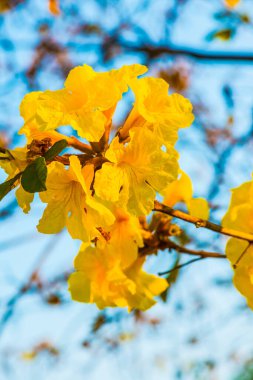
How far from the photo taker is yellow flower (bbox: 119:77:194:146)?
3.43 feet

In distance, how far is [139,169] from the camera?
40.8 inches

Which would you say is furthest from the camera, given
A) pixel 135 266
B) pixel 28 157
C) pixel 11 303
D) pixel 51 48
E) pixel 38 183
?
pixel 51 48

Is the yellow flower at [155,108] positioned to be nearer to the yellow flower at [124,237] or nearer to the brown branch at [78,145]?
the brown branch at [78,145]

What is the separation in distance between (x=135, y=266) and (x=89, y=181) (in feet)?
1.79

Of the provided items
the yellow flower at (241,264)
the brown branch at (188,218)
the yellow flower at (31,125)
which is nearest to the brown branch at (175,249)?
the yellow flower at (241,264)

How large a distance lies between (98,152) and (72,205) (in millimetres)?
138

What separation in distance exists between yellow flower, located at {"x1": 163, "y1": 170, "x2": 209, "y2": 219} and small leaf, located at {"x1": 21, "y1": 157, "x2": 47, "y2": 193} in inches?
25.7

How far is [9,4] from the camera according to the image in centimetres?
447

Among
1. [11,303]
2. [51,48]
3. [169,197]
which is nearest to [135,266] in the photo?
[169,197]

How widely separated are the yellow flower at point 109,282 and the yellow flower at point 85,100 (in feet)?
1.36

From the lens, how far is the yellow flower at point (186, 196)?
1.45 m

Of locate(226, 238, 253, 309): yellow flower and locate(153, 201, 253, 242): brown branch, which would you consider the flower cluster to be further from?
locate(226, 238, 253, 309): yellow flower

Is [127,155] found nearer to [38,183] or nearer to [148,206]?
[148,206]

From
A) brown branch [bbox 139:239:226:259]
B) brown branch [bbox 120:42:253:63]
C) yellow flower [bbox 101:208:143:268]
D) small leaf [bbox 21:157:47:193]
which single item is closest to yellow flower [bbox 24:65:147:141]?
small leaf [bbox 21:157:47:193]
